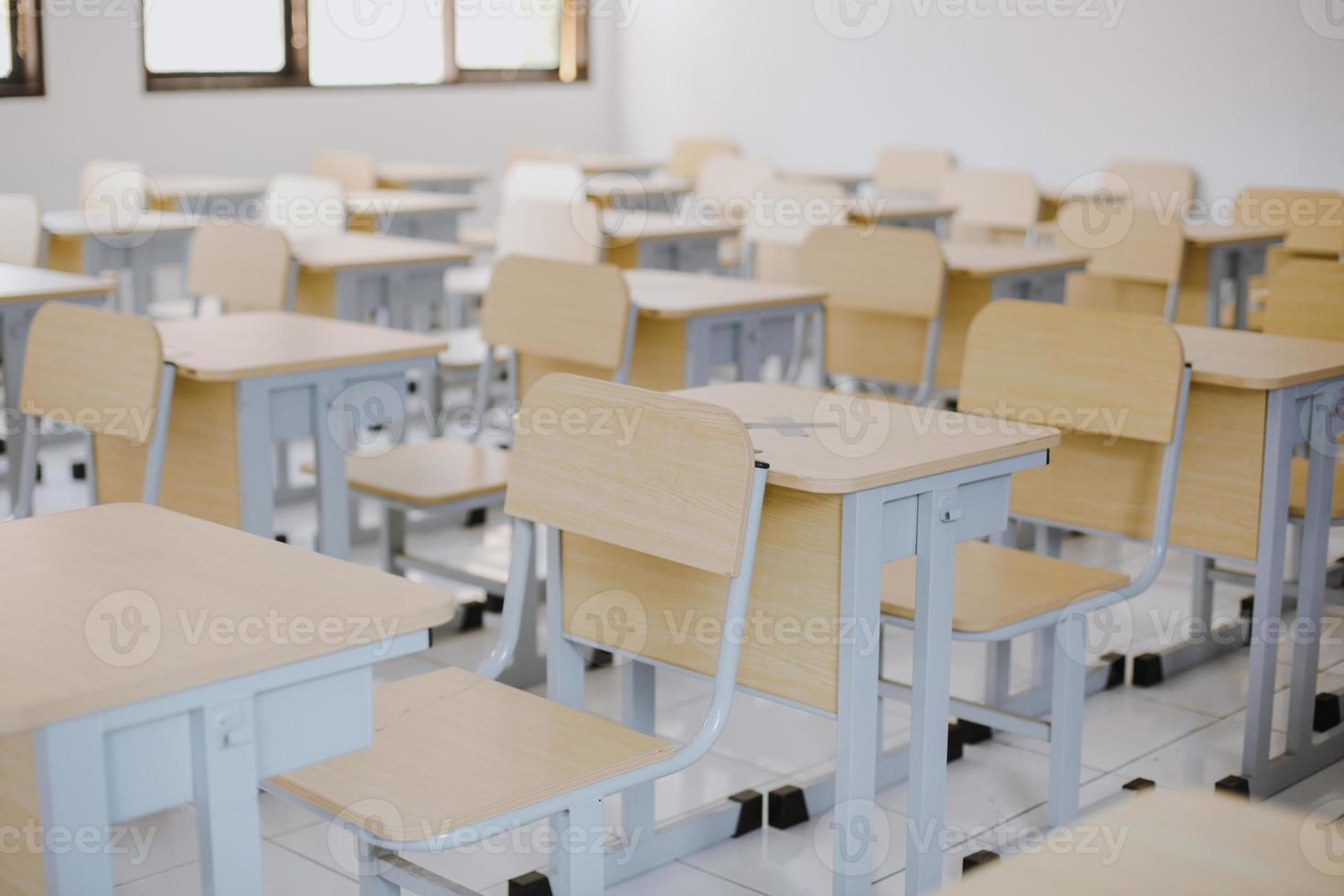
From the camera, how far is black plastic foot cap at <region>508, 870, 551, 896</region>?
2.25 m

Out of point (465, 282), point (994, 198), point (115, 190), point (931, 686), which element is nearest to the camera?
point (931, 686)

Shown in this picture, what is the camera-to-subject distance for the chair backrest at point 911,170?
25.8 ft

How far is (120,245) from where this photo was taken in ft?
16.9

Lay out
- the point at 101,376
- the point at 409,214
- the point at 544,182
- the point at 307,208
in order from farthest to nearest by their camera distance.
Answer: the point at 544,182, the point at 409,214, the point at 307,208, the point at 101,376

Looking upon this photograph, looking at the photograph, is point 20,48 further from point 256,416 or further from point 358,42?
point 256,416

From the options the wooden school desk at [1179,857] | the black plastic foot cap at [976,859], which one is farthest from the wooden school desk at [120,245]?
the wooden school desk at [1179,857]

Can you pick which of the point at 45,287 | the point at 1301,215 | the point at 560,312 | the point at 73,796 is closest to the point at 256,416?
the point at 560,312

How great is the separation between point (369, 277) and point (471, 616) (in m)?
1.44

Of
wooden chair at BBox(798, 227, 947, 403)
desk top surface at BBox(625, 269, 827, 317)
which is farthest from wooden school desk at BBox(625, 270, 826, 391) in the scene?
wooden chair at BBox(798, 227, 947, 403)

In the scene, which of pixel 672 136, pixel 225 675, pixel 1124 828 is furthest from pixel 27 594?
pixel 672 136

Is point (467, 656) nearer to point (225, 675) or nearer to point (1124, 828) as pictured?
point (225, 675)

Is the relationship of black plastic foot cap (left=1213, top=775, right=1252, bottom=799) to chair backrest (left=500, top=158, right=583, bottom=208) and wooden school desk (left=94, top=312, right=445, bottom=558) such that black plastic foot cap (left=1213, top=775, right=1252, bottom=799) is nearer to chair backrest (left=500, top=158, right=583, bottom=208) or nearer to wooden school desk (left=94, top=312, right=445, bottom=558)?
wooden school desk (left=94, top=312, right=445, bottom=558)

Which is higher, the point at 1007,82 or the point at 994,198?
the point at 1007,82

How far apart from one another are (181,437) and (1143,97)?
5.55 metres
